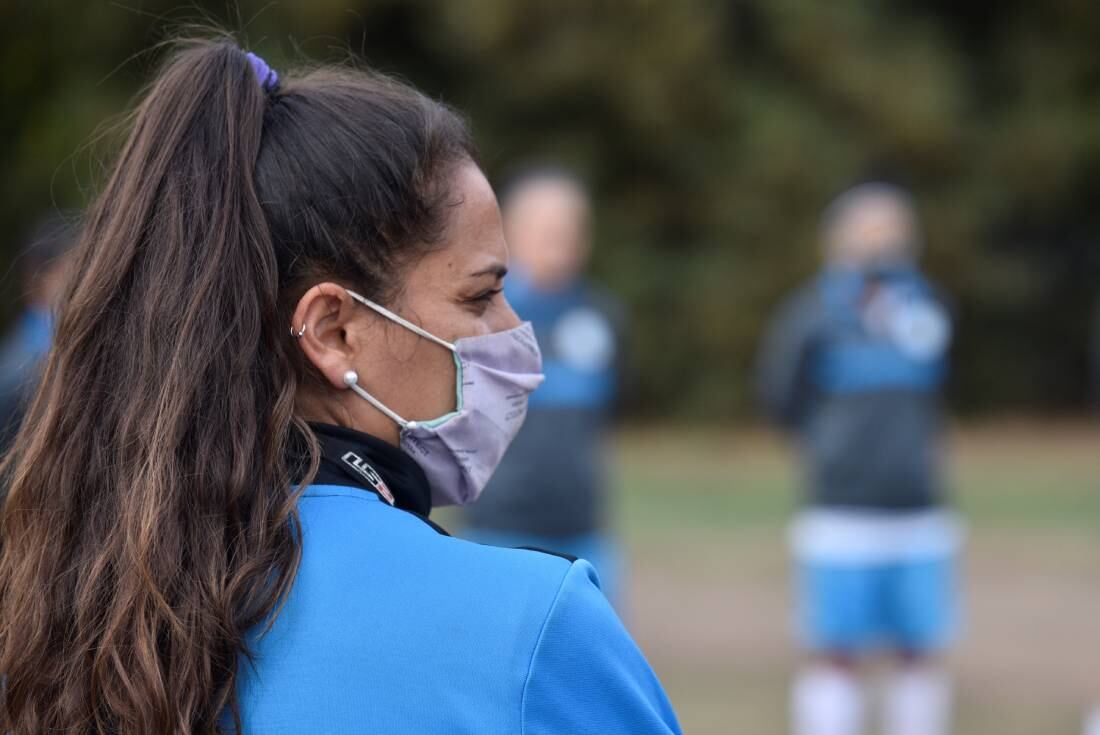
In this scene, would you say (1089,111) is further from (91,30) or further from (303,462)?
(303,462)

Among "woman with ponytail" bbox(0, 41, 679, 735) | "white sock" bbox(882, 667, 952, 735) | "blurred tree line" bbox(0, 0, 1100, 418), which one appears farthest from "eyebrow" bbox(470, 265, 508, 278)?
"blurred tree line" bbox(0, 0, 1100, 418)

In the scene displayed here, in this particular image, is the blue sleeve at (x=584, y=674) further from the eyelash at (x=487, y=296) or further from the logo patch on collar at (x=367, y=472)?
the eyelash at (x=487, y=296)

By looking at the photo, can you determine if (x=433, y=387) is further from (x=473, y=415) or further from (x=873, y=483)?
(x=873, y=483)

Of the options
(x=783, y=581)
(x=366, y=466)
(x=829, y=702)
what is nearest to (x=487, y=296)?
(x=366, y=466)

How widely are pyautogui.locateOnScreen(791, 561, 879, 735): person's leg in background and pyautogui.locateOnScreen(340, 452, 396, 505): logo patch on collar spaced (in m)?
4.09

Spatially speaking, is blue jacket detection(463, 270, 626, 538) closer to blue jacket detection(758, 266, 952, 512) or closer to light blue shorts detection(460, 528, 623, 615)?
light blue shorts detection(460, 528, 623, 615)

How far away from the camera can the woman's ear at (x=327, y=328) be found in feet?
4.63

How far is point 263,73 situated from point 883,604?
434 centimetres

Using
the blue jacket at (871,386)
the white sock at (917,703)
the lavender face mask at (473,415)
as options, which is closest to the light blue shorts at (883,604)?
the white sock at (917,703)

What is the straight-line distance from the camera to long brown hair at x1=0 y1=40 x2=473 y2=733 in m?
1.29

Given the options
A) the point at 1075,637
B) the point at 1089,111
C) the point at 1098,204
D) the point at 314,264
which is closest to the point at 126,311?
the point at 314,264

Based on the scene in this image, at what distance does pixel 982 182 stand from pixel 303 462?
52.5 feet

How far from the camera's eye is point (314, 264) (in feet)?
4.67

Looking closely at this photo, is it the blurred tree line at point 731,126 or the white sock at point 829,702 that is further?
the blurred tree line at point 731,126
